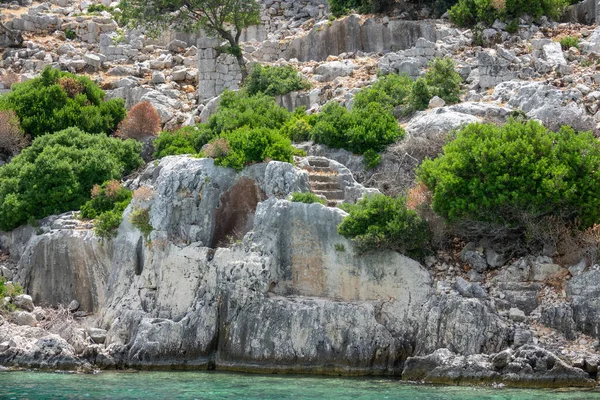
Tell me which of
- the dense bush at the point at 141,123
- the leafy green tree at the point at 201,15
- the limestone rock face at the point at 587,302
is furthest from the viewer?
the leafy green tree at the point at 201,15

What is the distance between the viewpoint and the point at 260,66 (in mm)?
37312

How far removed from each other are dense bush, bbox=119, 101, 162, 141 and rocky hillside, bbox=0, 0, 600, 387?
71.6 inches

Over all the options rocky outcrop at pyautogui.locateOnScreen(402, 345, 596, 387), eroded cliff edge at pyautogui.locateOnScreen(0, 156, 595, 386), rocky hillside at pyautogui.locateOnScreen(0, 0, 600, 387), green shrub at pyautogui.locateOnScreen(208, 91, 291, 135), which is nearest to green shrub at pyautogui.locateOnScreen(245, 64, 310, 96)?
rocky hillside at pyautogui.locateOnScreen(0, 0, 600, 387)

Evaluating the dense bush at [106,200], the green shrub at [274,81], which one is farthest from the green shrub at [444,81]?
the dense bush at [106,200]

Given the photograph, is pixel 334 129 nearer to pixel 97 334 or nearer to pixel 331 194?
pixel 331 194

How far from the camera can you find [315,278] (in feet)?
90.6

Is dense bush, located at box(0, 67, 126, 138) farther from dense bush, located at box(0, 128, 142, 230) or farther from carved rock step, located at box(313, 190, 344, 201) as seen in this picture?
carved rock step, located at box(313, 190, 344, 201)

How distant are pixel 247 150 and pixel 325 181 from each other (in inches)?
85.8

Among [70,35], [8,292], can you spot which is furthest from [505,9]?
[8,292]

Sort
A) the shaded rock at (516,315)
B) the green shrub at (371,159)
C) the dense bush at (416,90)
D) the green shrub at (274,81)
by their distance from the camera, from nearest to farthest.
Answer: the shaded rock at (516,315), the green shrub at (371,159), the dense bush at (416,90), the green shrub at (274,81)

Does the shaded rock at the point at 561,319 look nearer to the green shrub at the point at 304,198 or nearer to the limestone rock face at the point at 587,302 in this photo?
the limestone rock face at the point at 587,302

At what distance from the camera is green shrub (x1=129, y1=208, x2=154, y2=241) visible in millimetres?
29203

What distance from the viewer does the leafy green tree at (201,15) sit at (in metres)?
38.9

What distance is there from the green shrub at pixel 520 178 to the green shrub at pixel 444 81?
600 centimetres
